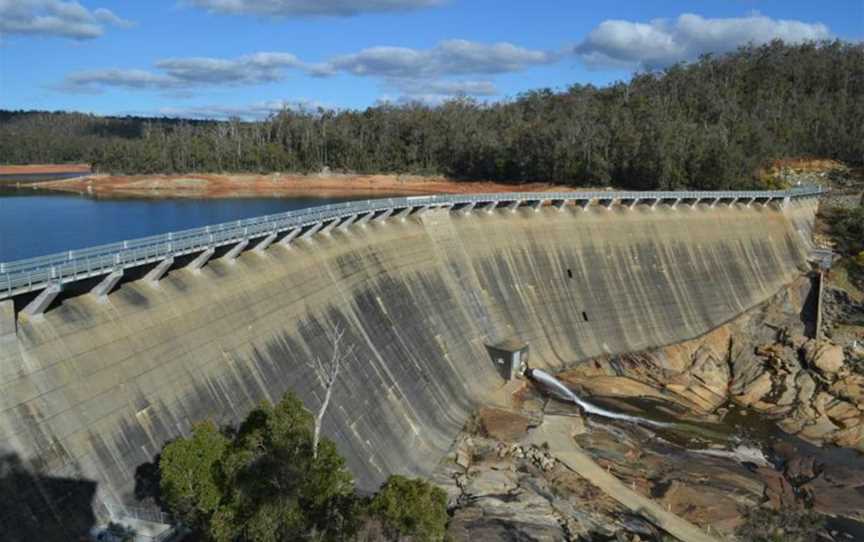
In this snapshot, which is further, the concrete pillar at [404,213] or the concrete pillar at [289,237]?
the concrete pillar at [404,213]

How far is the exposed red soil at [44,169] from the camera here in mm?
158000

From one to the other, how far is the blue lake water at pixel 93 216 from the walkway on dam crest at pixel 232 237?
30.2 metres

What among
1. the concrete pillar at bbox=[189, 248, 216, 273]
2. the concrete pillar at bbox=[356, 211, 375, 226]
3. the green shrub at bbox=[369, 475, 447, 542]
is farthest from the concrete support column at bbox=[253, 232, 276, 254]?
the green shrub at bbox=[369, 475, 447, 542]

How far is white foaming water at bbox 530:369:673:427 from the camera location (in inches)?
1580

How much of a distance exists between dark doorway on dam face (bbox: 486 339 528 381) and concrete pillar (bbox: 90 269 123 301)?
23580mm

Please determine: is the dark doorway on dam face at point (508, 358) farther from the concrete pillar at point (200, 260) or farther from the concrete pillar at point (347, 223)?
the concrete pillar at point (200, 260)

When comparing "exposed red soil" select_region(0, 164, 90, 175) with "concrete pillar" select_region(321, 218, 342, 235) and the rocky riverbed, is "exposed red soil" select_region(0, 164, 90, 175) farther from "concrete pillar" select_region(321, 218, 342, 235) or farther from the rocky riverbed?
the rocky riverbed

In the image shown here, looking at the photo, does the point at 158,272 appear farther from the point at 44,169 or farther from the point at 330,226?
the point at 44,169

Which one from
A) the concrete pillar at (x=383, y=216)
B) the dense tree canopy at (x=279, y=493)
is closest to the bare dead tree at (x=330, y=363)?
the dense tree canopy at (x=279, y=493)

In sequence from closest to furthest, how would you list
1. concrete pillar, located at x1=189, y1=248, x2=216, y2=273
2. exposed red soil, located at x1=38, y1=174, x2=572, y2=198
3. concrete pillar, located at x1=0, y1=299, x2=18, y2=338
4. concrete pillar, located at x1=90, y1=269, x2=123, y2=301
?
concrete pillar, located at x1=0, y1=299, x2=18, y2=338 → concrete pillar, located at x1=90, y1=269, x2=123, y2=301 → concrete pillar, located at x1=189, y1=248, x2=216, y2=273 → exposed red soil, located at x1=38, y1=174, x2=572, y2=198

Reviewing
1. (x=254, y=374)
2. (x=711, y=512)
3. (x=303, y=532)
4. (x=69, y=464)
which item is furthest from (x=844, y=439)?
(x=69, y=464)

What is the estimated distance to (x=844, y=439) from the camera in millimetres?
42094

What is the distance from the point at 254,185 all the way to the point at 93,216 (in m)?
40.2

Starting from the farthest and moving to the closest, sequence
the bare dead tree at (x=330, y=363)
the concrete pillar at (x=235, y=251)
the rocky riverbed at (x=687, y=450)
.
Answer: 1. the concrete pillar at (x=235, y=251)
2. the bare dead tree at (x=330, y=363)
3. the rocky riverbed at (x=687, y=450)
